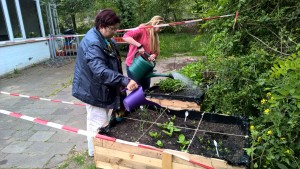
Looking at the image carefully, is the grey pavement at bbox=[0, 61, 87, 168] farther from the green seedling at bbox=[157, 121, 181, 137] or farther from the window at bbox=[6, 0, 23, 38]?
the window at bbox=[6, 0, 23, 38]

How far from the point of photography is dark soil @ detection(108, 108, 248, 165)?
217 centimetres

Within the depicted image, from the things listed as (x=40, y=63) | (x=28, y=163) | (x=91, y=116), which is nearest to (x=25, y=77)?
(x=40, y=63)

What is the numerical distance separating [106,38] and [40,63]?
25.4ft

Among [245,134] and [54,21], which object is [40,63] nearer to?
[54,21]

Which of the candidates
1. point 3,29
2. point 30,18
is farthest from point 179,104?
point 30,18

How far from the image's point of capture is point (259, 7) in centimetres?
332

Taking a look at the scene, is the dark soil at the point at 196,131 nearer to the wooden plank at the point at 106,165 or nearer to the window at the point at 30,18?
the wooden plank at the point at 106,165

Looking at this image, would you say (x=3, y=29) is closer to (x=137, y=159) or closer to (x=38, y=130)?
(x=38, y=130)

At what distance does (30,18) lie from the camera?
979 cm

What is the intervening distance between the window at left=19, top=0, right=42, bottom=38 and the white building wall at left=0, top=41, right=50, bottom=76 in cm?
59

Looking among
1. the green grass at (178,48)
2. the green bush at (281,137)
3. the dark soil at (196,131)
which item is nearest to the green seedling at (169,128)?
the dark soil at (196,131)

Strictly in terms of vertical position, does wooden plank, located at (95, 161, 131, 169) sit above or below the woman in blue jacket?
below

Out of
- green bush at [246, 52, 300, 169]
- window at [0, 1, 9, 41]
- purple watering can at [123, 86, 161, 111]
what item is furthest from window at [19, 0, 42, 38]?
green bush at [246, 52, 300, 169]

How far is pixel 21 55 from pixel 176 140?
7766 millimetres
